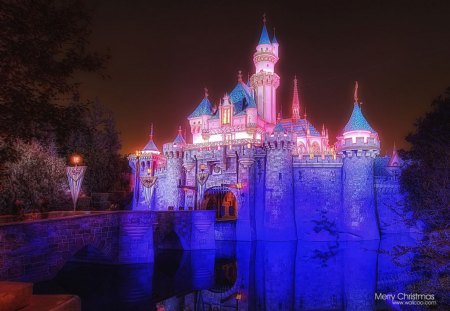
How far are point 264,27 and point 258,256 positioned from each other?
30313 millimetres

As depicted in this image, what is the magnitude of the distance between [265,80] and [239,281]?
93.3 feet

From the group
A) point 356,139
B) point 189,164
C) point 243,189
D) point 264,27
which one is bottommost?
point 243,189

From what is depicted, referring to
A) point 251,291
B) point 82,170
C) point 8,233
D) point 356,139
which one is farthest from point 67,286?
point 356,139

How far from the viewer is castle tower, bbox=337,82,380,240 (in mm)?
31953

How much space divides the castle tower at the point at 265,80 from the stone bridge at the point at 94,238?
18.7 meters

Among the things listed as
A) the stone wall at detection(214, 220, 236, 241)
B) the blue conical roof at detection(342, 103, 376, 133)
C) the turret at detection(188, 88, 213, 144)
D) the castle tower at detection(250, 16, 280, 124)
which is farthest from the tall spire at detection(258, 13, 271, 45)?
the stone wall at detection(214, 220, 236, 241)

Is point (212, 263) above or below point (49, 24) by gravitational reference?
below

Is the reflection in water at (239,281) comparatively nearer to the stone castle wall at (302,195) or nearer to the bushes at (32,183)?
the bushes at (32,183)

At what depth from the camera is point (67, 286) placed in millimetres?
17094

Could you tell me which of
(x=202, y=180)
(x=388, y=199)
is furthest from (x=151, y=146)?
(x=388, y=199)

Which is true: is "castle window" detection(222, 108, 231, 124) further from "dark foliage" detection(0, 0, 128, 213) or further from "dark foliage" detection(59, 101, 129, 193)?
"dark foliage" detection(0, 0, 128, 213)

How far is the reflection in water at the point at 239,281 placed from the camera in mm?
15219

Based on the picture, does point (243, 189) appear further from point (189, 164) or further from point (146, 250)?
point (146, 250)

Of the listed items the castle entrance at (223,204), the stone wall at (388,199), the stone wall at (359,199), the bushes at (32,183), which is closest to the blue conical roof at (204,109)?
the castle entrance at (223,204)
